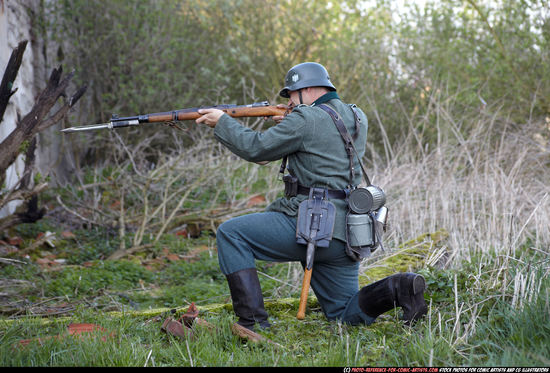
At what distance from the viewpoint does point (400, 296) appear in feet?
12.0

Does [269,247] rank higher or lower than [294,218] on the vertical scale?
lower

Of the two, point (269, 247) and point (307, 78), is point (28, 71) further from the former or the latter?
point (269, 247)

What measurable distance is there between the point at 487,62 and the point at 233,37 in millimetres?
4907

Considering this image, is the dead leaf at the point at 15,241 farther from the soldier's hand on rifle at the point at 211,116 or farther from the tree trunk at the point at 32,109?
the soldier's hand on rifle at the point at 211,116

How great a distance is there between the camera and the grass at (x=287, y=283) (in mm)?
3123

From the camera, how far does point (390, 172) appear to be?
730cm

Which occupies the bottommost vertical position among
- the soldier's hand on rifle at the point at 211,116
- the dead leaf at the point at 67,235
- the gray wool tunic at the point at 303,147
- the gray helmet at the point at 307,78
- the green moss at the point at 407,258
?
the green moss at the point at 407,258

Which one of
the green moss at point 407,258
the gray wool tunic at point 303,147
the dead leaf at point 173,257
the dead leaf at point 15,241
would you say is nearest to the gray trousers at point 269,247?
the gray wool tunic at point 303,147

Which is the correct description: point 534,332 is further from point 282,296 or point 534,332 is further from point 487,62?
point 487,62

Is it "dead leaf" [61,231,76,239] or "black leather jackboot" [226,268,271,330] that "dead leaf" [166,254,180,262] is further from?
"black leather jackboot" [226,268,271,330]

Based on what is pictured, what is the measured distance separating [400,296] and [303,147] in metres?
1.16

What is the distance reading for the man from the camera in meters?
3.70

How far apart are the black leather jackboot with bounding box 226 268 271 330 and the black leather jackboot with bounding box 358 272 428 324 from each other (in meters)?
0.73

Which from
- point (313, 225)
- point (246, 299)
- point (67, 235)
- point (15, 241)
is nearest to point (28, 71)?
point (67, 235)
